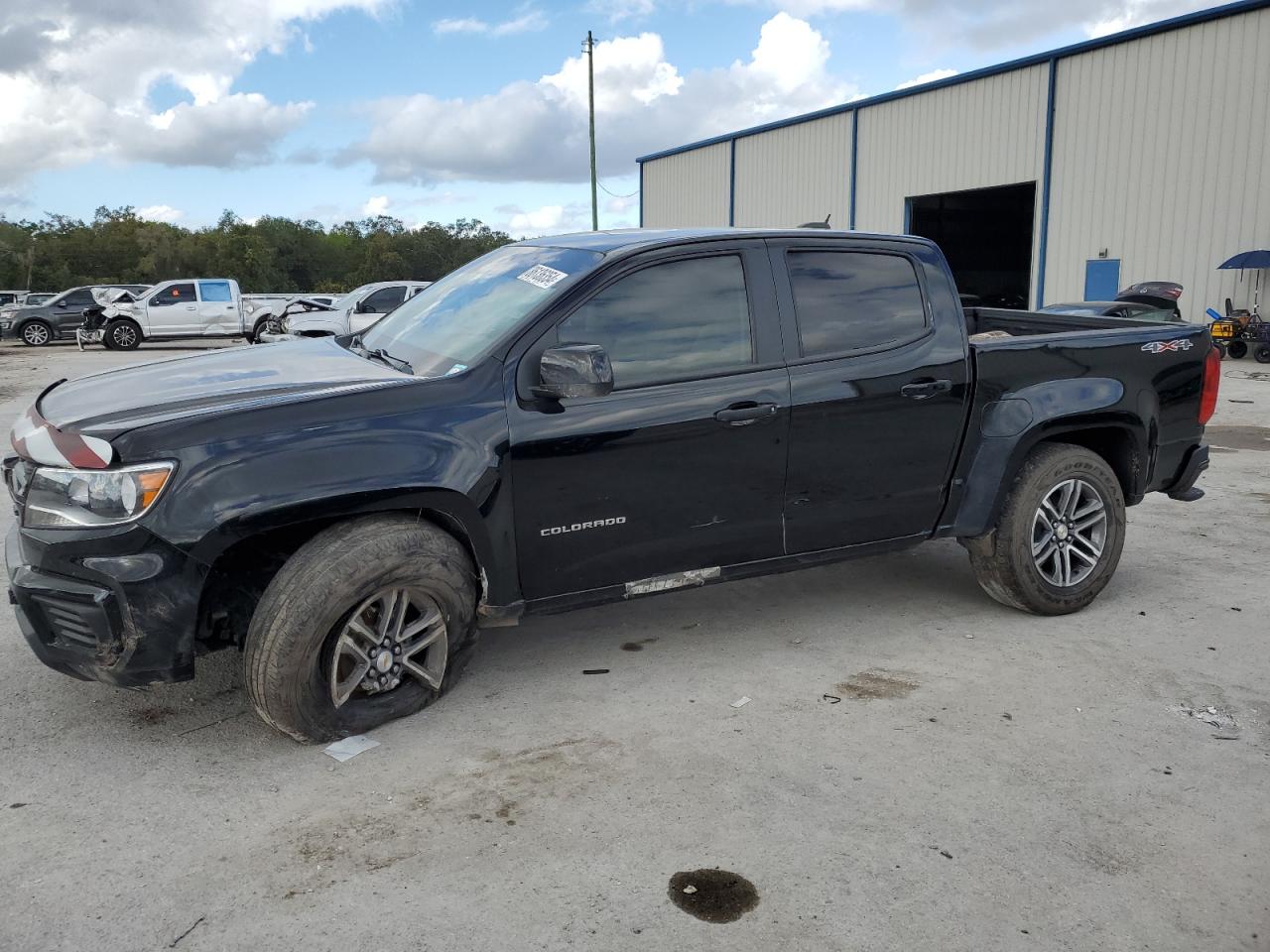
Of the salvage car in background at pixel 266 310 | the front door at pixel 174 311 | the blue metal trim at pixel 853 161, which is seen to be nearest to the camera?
the salvage car in background at pixel 266 310

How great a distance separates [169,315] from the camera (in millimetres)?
25469

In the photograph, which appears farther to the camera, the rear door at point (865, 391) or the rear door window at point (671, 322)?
the rear door at point (865, 391)

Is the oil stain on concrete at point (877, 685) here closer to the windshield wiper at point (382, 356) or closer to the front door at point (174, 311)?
the windshield wiper at point (382, 356)

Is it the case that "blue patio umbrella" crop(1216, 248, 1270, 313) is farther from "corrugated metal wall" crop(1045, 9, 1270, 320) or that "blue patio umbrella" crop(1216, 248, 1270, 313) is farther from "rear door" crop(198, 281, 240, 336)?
"rear door" crop(198, 281, 240, 336)

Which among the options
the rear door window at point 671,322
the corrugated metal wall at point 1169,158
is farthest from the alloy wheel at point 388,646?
the corrugated metal wall at point 1169,158

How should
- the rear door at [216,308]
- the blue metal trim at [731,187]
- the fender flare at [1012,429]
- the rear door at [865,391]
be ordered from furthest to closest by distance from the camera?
the blue metal trim at [731,187]
the rear door at [216,308]
the fender flare at [1012,429]
the rear door at [865,391]

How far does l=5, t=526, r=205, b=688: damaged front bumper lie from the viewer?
3188 millimetres

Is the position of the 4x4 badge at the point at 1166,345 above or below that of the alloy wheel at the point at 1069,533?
above

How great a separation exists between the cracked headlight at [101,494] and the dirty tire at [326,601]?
481 millimetres

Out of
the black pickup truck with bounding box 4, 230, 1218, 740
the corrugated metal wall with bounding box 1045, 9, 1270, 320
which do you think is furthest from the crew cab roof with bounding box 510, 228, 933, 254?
the corrugated metal wall with bounding box 1045, 9, 1270, 320

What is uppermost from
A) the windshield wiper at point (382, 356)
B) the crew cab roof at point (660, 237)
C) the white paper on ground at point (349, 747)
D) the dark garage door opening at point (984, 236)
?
the dark garage door opening at point (984, 236)

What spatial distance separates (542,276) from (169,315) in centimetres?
2428

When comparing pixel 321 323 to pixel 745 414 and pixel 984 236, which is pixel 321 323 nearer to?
pixel 745 414

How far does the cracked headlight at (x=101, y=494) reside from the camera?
10.5 ft
